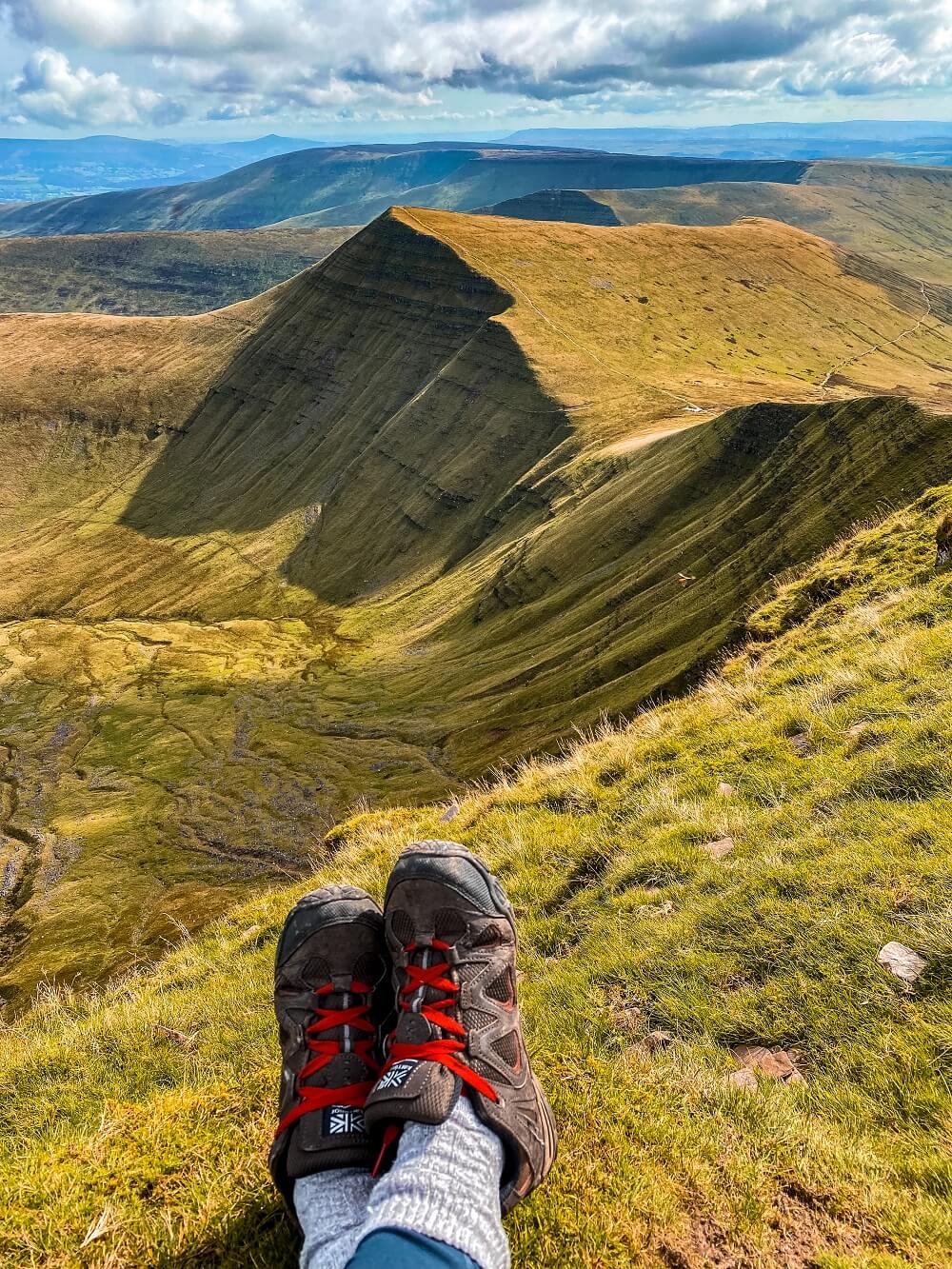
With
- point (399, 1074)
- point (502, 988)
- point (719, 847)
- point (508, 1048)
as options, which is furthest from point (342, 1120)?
point (719, 847)

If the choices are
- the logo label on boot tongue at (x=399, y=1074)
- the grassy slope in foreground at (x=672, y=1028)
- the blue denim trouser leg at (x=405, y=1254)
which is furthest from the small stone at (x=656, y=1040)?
the blue denim trouser leg at (x=405, y=1254)

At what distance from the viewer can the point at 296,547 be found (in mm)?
135750

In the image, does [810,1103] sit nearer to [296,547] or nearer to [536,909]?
[536,909]

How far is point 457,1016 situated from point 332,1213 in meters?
1.63

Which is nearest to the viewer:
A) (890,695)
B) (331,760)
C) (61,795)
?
(890,695)

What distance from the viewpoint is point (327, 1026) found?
19.5 feet

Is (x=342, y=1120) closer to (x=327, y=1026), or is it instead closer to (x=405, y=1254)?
Answer: (x=327, y=1026)

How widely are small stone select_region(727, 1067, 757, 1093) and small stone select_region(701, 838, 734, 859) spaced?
3122 millimetres

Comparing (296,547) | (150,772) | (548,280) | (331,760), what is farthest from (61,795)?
(548,280)

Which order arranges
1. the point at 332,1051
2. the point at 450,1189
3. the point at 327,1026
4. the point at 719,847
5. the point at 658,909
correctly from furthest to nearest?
the point at 719,847, the point at 658,909, the point at 327,1026, the point at 332,1051, the point at 450,1189

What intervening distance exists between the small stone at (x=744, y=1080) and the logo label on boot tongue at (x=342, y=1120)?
308 cm

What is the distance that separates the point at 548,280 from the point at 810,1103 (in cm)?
16495

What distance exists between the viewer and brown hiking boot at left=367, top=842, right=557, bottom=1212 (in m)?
4.80

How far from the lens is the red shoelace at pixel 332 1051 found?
5.14 m
